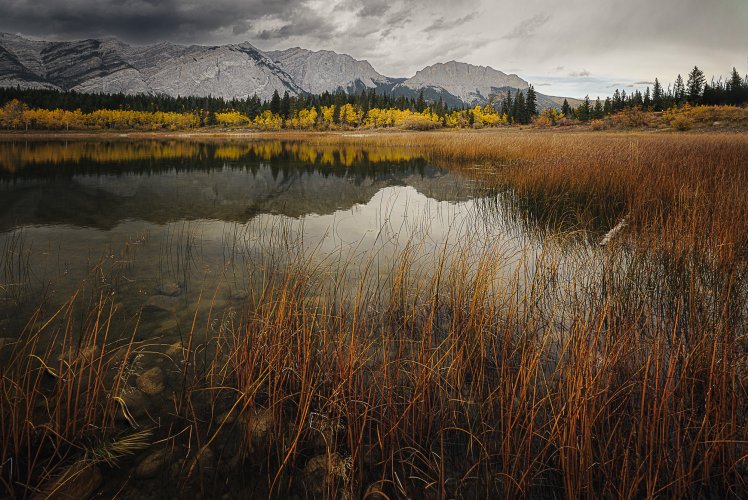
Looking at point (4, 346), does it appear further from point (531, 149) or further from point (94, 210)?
point (531, 149)

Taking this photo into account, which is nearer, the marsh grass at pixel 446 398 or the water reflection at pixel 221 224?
the marsh grass at pixel 446 398

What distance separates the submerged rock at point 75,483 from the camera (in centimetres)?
240

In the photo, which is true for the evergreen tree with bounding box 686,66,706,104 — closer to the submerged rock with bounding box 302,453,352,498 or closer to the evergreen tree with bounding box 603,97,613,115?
the evergreen tree with bounding box 603,97,613,115

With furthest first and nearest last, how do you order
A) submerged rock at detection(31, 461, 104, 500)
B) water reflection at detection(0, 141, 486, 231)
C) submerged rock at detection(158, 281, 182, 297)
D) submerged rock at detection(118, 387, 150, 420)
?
water reflection at detection(0, 141, 486, 231) → submerged rock at detection(158, 281, 182, 297) → submerged rock at detection(118, 387, 150, 420) → submerged rock at detection(31, 461, 104, 500)

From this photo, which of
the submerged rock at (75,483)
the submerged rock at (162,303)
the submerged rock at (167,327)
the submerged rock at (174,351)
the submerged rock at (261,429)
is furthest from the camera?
the submerged rock at (162,303)

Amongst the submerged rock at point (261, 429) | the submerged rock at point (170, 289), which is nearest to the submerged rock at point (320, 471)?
the submerged rock at point (261, 429)

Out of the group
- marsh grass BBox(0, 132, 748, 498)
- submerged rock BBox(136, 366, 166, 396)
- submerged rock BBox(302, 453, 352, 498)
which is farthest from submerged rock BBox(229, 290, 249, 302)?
submerged rock BBox(302, 453, 352, 498)

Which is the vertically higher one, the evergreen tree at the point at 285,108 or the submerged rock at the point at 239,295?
the evergreen tree at the point at 285,108

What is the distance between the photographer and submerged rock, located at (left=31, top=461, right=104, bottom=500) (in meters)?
2.40

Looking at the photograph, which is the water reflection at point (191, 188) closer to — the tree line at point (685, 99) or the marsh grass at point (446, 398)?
the marsh grass at point (446, 398)

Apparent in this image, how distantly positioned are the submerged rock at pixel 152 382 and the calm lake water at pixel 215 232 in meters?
0.93

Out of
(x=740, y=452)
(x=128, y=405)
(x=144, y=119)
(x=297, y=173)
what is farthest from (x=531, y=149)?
(x=144, y=119)

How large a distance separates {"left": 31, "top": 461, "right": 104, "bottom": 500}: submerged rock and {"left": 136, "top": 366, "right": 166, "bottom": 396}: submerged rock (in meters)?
0.97

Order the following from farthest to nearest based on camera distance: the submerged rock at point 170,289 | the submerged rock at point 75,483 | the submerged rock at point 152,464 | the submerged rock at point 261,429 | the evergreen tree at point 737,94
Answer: the evergreen tree at point 737,94, the submerged rock at point 170,289, the submerged rock at point 261,429, the submerged rock at point 152,464, the submerged rock at point 75,483
